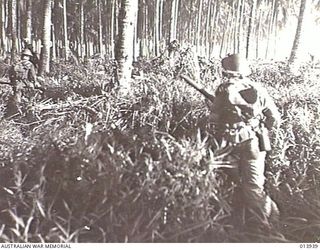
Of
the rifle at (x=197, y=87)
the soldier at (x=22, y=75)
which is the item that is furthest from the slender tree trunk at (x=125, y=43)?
the soldier at (x=22, y=75)

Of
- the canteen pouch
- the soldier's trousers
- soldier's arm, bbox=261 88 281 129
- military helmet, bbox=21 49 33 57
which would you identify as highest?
military helmet, bbox=21 49 33 57

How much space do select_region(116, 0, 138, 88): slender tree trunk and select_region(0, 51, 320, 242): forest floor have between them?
1.2 inches

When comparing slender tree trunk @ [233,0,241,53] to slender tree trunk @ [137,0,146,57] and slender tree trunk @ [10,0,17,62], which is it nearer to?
slender tree trunk @ [137,0,146,57]

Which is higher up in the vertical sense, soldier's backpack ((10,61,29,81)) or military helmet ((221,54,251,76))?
military helmet ((221,54,251,76))

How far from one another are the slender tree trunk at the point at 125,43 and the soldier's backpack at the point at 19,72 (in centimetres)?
27

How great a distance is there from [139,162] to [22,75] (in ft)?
1.47

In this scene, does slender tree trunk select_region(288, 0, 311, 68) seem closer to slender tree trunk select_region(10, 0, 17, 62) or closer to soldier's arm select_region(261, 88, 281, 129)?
soldier's arm select_region(261, 88, 281, 129)

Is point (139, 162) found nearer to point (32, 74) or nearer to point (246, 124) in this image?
point (246, 124)

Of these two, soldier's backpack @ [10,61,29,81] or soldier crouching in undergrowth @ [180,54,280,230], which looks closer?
soldier crouching in undergrowth @ [180,54,280,230]

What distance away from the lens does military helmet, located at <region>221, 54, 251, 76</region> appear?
124 cm

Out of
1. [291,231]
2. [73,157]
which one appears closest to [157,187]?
[73,157]

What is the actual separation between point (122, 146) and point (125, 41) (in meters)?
0.32

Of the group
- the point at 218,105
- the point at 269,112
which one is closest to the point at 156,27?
the point at 218,105

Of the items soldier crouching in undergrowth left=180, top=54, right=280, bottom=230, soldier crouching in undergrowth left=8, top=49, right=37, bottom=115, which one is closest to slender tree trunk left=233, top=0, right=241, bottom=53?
soldier crouching in undergrowth left=180, top=54, right=280, bottom=230
